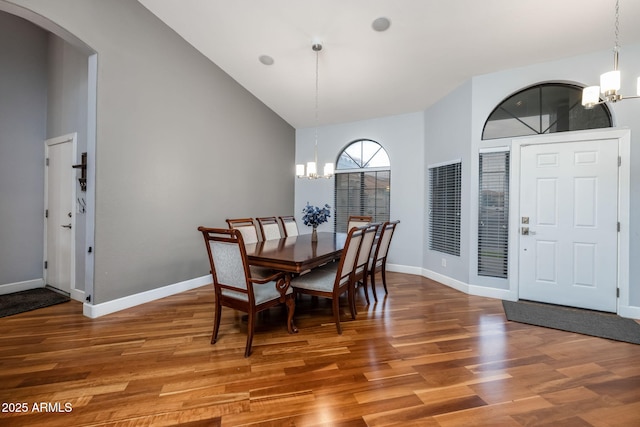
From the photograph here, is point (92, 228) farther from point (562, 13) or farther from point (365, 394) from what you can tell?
point (562, 13)

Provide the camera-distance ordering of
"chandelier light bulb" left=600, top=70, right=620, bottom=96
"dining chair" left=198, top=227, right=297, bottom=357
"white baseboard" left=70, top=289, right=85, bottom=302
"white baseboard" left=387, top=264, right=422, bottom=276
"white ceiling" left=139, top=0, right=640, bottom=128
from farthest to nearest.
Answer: "white baseboard" left=387, top=264, right=422, bottom=276 < "white baseboard" left=70, top=289, right=85, bottom=302 < "white ceiling" left=139, top=0, right=640, bottom=128 < "dining chair" left=198, top=227, right=297, bottom=357 < "chandelier light bulb" left=600, top=70, right=620, bottom=96

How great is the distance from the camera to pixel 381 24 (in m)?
3.05

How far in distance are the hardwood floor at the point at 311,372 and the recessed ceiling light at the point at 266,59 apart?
11.5 feet

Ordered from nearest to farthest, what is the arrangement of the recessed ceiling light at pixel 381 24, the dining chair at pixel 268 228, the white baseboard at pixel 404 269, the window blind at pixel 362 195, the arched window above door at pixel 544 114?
the recessed ceiling light at pixel 381 24 → the arched window above door at pixel 544 114 → the dining chair at pixel 268 228 → the white baseboard at pixel 404 269 → the window blind at pixel 362 195

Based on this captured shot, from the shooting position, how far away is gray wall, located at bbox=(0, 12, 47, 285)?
3.46 m

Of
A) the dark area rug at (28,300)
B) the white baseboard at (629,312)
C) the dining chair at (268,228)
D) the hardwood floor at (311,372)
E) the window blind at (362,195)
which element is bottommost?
the hardwood floor at (311,372)

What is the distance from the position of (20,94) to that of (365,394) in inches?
213

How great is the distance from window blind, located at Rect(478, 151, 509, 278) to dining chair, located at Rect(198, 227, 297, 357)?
2797 mm

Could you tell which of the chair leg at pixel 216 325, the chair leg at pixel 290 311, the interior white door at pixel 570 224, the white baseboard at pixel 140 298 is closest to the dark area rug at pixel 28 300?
the white baseboard at pixel 140 298

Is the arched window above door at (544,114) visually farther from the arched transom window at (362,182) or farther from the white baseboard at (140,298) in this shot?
the white baseboard at (140,298)

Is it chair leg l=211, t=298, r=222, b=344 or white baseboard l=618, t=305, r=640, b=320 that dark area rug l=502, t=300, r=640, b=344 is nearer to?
white baseboard l=618, t=305, r=640, b=320

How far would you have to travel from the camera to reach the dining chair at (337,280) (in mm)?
2525

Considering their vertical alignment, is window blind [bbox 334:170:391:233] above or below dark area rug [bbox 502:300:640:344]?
above

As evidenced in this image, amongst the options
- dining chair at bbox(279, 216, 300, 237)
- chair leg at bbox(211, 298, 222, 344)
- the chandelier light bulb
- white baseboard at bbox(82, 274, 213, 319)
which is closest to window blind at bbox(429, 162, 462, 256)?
the chandelier light bulb
